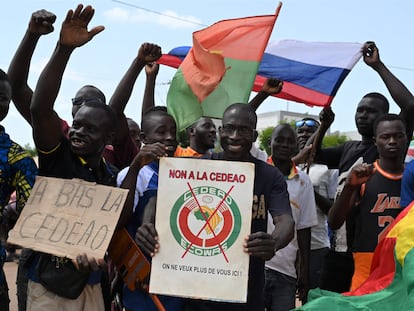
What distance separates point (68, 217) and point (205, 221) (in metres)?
0.73

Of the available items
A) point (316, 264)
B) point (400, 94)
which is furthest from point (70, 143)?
point (316, 264)

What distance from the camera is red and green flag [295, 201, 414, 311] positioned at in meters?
3.53

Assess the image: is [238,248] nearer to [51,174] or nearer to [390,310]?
[390,310]

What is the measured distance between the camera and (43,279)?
3.54 m

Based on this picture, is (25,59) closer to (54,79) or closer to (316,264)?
(54,79)

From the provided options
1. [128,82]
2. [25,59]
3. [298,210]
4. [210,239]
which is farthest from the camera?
[298,210]

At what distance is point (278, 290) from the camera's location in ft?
17.3

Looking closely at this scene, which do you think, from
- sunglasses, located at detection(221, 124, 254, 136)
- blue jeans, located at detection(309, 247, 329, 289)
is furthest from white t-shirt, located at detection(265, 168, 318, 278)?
sunglasses, located at detection(221, 124, 254, 136)

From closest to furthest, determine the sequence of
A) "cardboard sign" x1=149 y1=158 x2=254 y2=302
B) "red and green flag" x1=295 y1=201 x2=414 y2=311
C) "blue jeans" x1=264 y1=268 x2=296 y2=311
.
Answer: "cardboard sign" x1=149 y1=158 x2=254 y2=302, "red and green flag" x1=295 y1=201 x2=414 y2=311, "blue jeans" x1=264 y1=268 x2=296 y2=311

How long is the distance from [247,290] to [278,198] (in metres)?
0.53

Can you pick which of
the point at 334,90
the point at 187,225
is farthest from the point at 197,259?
the point at 334,90

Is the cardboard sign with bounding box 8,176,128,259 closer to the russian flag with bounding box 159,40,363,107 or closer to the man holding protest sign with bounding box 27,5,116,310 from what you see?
the man holding protest sign with bounding box 27,5,116,310

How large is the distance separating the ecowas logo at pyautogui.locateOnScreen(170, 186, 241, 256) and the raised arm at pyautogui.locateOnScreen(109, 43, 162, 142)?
4.54 ft

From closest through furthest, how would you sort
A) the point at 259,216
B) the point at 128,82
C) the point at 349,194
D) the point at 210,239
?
the point at 210,239 < the point at 259,216 < the point at 349,194 < the point at 128,82
